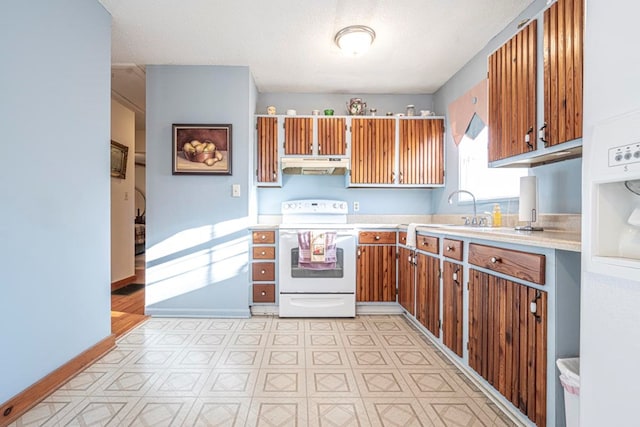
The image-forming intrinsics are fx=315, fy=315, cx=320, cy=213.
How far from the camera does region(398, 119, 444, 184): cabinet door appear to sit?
3.54 metres

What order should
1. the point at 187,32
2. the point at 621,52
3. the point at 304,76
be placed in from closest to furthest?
the point at 621,52 < the point at 187,32 < the point at 304,76

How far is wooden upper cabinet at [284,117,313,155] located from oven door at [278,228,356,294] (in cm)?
93

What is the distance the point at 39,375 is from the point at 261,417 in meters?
1.25

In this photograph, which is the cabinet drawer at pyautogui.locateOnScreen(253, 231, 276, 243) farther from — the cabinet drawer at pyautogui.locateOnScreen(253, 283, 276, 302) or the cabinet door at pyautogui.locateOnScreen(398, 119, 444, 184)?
the cabinet door at pyautogui.locateOnScreen(398, 119, 444, 184)

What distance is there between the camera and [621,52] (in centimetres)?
80

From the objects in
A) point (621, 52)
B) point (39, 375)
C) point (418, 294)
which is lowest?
point (39, 375)

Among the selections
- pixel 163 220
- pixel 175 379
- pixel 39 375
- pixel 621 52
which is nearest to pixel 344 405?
pixel 175 379

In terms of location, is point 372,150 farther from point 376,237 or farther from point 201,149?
point 201,149

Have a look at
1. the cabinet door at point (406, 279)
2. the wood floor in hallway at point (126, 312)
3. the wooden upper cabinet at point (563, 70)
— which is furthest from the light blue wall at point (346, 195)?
the wooden upper cabinet at point (563, 70)

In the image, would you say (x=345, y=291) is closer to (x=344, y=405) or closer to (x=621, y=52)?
(x=344, y=405)

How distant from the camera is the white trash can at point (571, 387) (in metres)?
1.09

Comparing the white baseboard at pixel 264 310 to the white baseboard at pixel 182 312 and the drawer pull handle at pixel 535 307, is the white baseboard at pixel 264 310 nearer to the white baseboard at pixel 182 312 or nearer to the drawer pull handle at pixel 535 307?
the white baseboard at pixel 182 312

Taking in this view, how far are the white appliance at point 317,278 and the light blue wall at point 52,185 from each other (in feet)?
4.78

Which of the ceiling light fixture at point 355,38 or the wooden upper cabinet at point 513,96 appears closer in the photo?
the wooden upper cabinet at point 513,96
